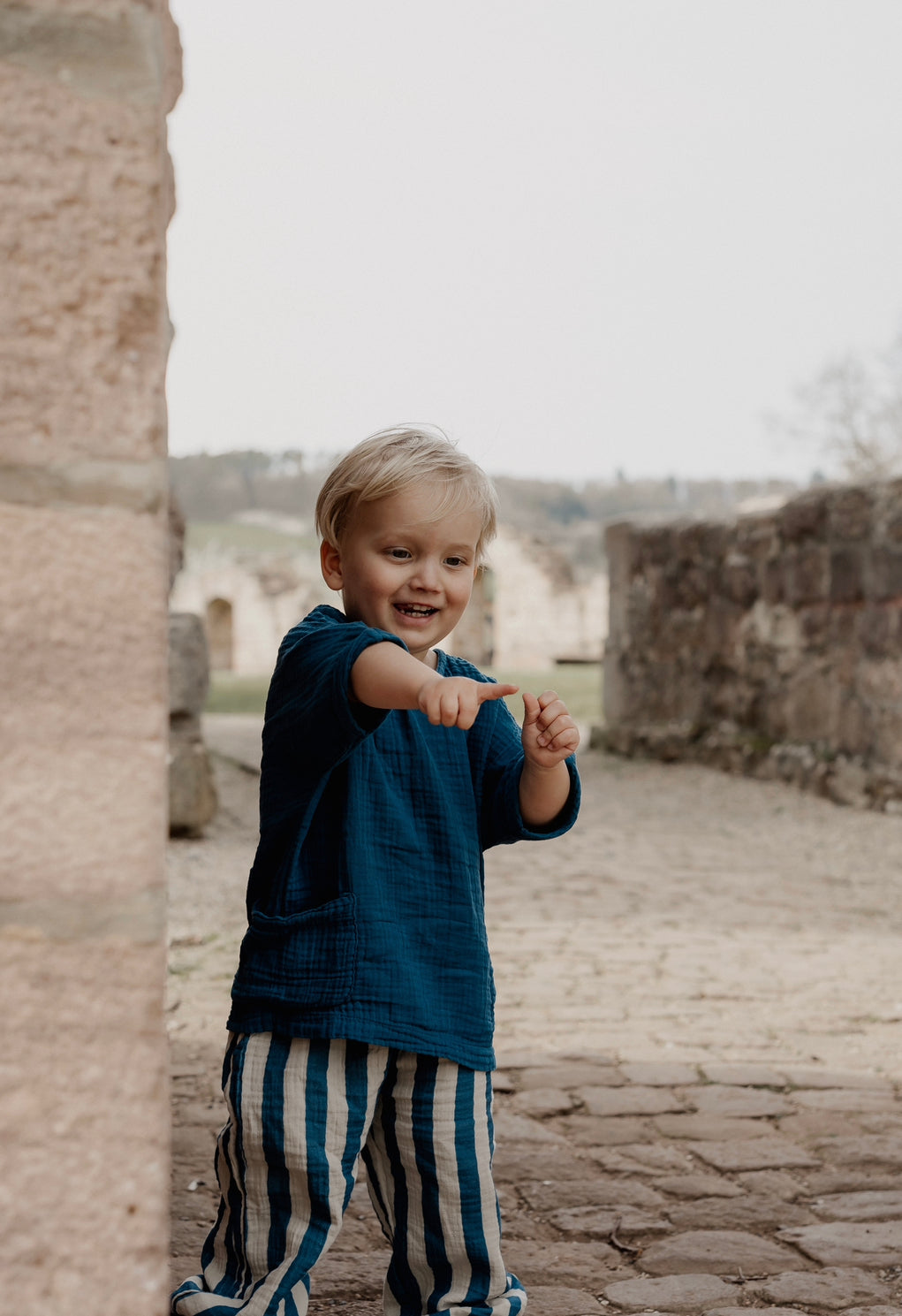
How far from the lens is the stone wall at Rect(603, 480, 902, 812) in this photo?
24.4ft

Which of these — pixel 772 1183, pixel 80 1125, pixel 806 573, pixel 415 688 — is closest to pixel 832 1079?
pixel 772 1183

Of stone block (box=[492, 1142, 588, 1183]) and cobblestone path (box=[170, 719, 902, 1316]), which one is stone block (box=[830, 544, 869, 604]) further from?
stone block (box=[492, 1142, 588, 1183])

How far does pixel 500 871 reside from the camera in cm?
604

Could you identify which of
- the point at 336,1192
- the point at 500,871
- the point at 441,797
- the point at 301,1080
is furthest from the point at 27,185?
the point at 500,871

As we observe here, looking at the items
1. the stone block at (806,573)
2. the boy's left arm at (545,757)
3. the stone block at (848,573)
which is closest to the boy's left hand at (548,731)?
the boy's left arm at (545,757)

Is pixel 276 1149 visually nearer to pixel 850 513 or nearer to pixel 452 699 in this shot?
pixel 452 699

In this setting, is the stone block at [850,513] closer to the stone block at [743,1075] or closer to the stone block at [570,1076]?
the stone block at [743,1075]

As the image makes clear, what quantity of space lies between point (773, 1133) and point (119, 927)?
6.84 feet

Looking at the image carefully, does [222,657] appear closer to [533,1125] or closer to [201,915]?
[201,915]

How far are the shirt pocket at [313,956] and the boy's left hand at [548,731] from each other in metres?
0.30

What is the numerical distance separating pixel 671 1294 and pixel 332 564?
1246 mm

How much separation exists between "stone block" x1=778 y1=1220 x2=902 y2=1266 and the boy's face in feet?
4.17

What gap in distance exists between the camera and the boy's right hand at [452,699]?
52.6 inches

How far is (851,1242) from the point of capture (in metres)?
2.20
